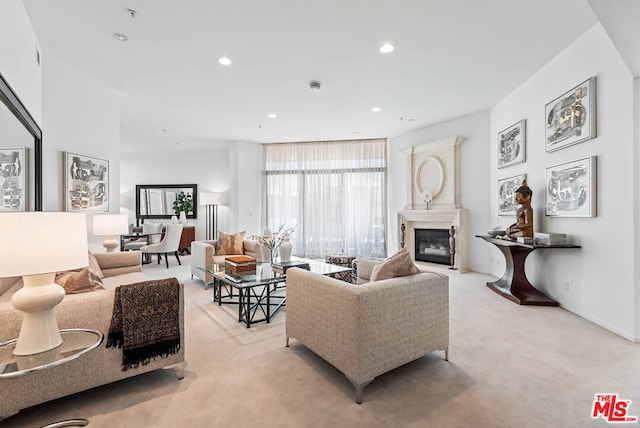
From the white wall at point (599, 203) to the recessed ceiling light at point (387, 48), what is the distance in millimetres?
1927

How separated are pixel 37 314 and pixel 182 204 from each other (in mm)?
7117

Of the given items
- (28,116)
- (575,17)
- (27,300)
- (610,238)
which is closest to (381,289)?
(27,300)

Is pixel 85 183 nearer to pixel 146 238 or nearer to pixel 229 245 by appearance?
pixel 229 245

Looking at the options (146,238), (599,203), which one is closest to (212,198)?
(146,238)

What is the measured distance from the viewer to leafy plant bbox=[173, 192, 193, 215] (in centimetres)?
804

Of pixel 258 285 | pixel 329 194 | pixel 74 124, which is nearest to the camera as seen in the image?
pixel 258 285

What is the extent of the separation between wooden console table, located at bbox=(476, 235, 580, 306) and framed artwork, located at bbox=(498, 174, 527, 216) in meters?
0.81

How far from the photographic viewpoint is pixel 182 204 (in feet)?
26.4

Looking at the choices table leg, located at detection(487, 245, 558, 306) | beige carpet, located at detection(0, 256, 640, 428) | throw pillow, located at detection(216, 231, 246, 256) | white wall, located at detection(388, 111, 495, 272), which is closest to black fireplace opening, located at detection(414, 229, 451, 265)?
white wall, located at detection(388, 111, 495, 272)

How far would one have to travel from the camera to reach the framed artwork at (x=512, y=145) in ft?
13.5

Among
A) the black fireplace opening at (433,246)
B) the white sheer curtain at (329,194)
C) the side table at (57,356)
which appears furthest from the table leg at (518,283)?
the side table at (57,356)

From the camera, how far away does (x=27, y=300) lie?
1.33 m

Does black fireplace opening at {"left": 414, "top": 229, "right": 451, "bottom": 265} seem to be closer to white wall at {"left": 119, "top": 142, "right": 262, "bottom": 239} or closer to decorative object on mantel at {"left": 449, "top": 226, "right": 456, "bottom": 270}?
decorative object on mantel at {"left": 449, "top": 226, "right": 456, "bottom": 270}

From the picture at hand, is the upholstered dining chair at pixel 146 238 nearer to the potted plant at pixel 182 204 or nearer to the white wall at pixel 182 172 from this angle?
the potted plant at pixel 182 204
